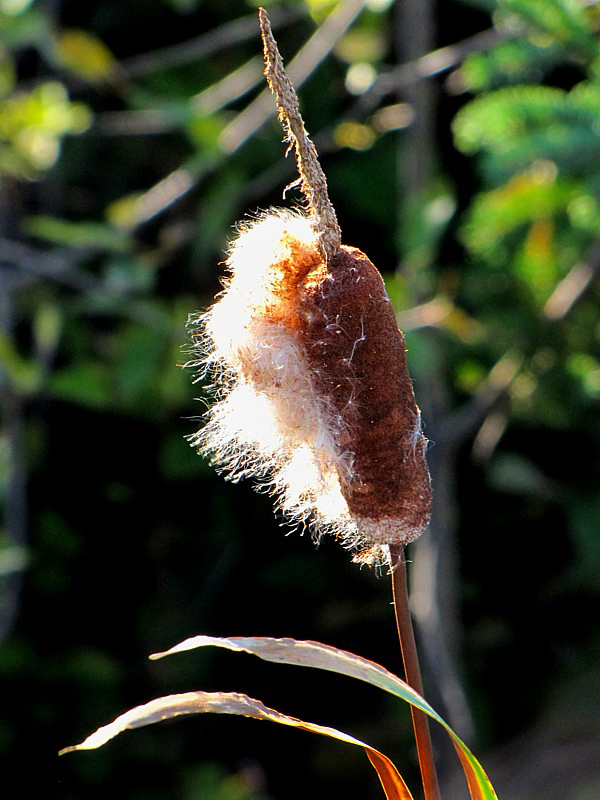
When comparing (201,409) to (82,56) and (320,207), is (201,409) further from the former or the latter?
(320,207)

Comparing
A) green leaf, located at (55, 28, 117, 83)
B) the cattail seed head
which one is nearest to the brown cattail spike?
the cattail seed head

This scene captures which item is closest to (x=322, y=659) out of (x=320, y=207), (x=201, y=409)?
(x=320, y=207)

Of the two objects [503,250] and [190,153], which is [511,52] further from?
[190,153]

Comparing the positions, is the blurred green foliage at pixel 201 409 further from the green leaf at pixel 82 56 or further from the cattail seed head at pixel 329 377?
the cattail seed head at pixel 329 377

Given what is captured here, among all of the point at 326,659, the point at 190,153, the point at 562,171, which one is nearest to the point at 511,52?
the point at 562,171

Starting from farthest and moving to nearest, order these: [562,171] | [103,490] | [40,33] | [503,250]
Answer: [103,490] < [40,33] < [503,250] < [562,171]

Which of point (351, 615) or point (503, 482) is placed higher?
point (503, 482)

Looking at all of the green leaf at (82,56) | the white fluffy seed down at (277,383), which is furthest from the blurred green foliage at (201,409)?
the white fluffy seed down at (277,383)

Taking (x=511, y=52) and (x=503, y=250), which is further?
(x=503, y=250)

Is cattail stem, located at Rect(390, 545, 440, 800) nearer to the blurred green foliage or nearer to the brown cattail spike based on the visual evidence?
the brown cattail spike
